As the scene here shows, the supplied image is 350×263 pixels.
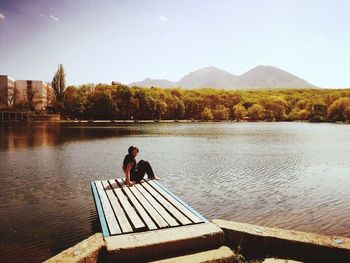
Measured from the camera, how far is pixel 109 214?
29.7 ft

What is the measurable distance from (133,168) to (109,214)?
4.54 meters

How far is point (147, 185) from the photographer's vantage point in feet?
42.1

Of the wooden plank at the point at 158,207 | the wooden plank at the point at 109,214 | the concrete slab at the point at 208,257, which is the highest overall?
the wooden plank at the point at 158,207

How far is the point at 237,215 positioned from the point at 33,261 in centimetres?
701

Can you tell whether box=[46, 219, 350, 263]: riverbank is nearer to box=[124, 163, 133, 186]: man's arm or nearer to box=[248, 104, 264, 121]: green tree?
box=[124, 163, 133, 186]: man's arm

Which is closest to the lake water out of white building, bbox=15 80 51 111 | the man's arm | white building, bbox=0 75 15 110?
the man's arm

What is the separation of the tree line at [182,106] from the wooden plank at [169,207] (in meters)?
111

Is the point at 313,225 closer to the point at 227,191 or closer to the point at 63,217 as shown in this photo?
the point at 227,191

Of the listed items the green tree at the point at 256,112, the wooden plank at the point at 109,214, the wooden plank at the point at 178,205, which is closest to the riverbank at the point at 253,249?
the wooden plank at the point at 109,214

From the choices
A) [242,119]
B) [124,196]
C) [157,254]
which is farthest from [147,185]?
[242,119]

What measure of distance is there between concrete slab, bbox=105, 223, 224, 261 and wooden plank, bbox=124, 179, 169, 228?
372 mm

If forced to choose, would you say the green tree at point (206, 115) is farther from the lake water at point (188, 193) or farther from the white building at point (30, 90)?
the lake water at point (188, 193)

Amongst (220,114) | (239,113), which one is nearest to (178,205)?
(220,114)

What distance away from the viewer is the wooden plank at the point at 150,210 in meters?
8.16
